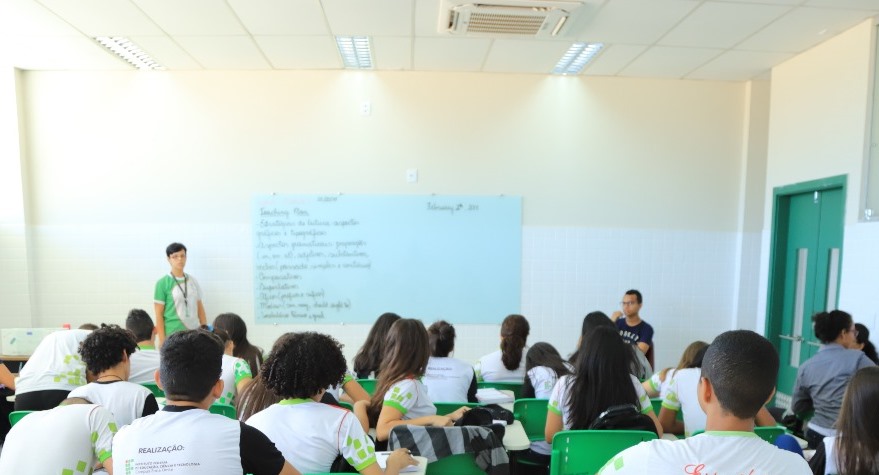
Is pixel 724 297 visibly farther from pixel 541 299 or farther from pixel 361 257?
pixel 361 257

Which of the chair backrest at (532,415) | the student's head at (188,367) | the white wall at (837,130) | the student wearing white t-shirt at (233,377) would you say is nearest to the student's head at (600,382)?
the chair backrest at (532,415)

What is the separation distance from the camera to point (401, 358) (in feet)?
8.07

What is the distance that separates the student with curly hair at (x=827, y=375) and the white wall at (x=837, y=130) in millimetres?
1076

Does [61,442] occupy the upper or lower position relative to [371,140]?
lower

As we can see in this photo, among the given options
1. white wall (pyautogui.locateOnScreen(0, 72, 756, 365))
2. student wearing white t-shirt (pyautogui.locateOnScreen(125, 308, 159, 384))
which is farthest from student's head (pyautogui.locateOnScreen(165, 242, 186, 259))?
student wearing white t-shirt (pyautogui.locateOnScreen(125, 308, 159, 384))

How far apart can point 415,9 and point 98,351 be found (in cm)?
313

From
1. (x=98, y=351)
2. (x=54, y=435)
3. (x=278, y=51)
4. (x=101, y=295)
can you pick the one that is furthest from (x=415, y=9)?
(x=101, y=295)

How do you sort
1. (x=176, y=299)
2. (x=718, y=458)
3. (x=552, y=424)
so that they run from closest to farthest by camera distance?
1. (x=718, y=458)
2. (x=552, y=424)
3. (x=176, y=299)

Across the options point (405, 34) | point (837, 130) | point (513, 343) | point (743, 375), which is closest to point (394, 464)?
point (743, 375)

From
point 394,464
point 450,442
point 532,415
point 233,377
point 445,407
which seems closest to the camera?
point 394,464

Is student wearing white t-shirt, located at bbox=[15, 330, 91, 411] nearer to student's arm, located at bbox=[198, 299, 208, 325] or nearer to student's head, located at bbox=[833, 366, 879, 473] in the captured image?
student's arm, located at bbox=[198, 299, 208, 325]

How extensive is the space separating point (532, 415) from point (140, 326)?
256 centimetres

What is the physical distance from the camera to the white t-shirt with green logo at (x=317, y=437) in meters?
1.65

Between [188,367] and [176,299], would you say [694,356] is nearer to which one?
[188,367]
